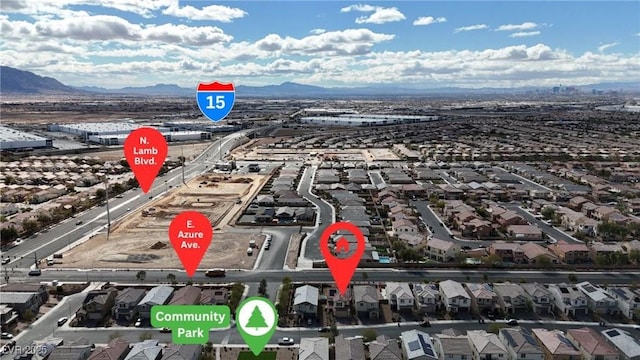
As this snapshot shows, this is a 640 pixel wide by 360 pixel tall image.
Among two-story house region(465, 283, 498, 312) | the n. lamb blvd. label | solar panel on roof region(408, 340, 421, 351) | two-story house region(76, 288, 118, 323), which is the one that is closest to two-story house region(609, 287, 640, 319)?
two-story house region(465, 283, 498, 312)

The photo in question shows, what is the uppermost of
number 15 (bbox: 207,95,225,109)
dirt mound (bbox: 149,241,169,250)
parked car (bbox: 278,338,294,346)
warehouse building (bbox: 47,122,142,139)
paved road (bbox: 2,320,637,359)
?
number 15 (bbox: 207,95,225,109)

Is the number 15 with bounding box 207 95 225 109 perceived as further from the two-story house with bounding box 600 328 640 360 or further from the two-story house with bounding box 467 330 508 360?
the two-story house with bounding box 600 328 640 360

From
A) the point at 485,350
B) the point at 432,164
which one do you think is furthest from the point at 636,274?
the point at 432,164

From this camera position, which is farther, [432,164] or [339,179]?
[432,164]

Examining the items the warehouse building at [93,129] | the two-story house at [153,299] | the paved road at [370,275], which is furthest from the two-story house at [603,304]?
the warehouse building at [93,129]

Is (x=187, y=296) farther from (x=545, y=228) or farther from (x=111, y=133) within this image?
(x=111, y=133)

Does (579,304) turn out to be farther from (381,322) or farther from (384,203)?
(384,203)
